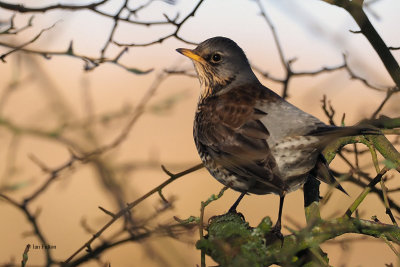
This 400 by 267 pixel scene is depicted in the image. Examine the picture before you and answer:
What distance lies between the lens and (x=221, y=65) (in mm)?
5043

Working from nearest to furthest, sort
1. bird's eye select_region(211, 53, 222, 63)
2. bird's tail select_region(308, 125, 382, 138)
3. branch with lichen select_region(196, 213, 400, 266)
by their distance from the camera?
branch with lichen select_region(196, 213, 400, 266) < bird's tail select_region(308, 125, 382, 138) < bird's eye select_region(211, 53, 222, 63)

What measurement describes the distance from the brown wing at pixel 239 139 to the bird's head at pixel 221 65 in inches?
17.2

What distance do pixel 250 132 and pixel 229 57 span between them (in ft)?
4.12

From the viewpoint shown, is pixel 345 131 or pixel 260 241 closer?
pixel 260 241

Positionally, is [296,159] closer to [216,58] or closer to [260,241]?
[260,241]

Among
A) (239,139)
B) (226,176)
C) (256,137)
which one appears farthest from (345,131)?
(226,176)

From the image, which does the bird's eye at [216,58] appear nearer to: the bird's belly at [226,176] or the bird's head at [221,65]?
the bird's head at [221,65]

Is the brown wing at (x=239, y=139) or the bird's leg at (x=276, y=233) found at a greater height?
the brown wing at (x=239, y=139)

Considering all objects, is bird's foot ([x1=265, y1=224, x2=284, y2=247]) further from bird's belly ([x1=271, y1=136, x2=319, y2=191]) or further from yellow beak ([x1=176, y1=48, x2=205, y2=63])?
yellow beak ([x1=176, y1=48, x2=205, y2=63])

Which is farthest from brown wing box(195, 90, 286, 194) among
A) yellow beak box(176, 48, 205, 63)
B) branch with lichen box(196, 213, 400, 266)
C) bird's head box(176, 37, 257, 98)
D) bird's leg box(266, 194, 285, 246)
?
branch with lichen box(196, 213, 400, 266)

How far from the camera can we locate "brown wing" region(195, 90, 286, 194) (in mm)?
3707

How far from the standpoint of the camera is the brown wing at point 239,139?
3.71 meters

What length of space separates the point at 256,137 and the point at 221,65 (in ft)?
4.33

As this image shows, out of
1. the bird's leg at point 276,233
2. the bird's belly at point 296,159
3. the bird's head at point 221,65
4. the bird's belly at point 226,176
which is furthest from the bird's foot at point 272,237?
the bird's head at point 221,65
